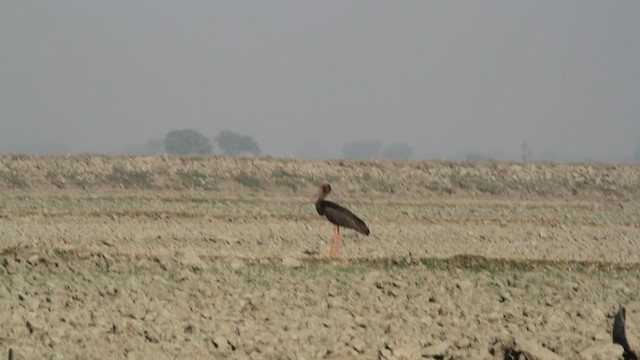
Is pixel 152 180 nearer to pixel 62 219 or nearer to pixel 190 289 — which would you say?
pixel 62 219

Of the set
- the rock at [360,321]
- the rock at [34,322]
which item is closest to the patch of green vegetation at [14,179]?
Answer: the rock at [360,321]

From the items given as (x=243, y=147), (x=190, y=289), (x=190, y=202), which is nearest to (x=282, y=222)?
(x=190, y=202)

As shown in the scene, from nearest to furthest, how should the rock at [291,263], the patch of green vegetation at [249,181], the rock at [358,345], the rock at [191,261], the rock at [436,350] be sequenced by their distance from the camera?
the rock at [436,350] → the rock at [358,345] → the rock at [191,261] → the rock at [291,263] → the patch of green vegetation at [249,181]

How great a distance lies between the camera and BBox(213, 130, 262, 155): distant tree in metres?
139

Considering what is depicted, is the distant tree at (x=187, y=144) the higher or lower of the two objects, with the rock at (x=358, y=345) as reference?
higher

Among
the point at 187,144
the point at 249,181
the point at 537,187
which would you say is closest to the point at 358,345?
the point at 249,181

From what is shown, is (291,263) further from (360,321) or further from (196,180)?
(196,180)

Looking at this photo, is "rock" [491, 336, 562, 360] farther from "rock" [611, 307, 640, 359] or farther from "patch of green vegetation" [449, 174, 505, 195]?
"patch of green vegetation" [449, 174, 505, 195]

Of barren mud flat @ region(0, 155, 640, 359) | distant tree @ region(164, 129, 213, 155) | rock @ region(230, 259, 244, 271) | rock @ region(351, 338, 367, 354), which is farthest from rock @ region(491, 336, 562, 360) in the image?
distant tree @ region(164, 129, 213, 155)

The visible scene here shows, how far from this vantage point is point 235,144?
139875 mm

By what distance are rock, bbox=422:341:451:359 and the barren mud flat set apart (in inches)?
0.8

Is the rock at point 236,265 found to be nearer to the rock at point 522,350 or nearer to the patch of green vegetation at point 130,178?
the rock at point 522,350

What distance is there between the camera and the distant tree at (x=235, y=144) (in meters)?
139

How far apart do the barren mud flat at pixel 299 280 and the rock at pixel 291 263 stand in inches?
1.7
